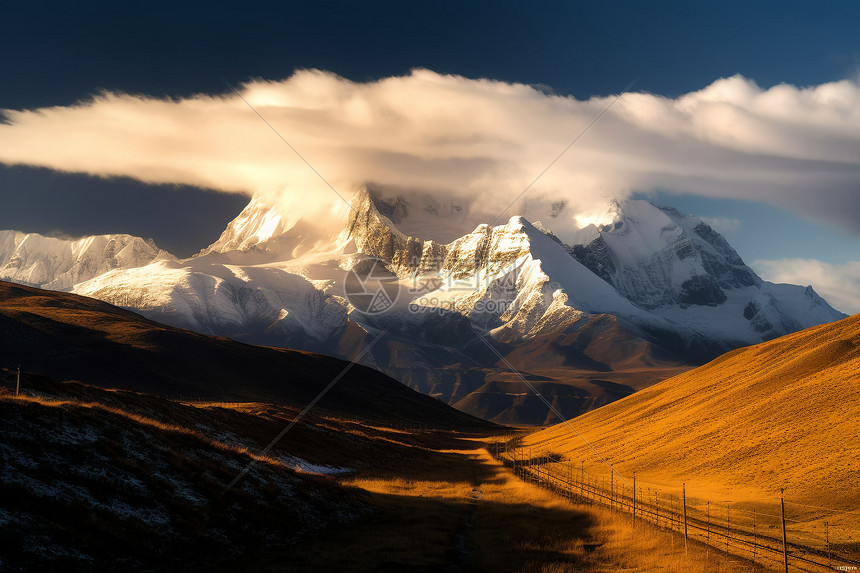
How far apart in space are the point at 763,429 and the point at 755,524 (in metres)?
28.3

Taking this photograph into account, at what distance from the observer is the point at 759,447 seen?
71.2 metres

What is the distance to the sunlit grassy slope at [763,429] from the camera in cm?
6050

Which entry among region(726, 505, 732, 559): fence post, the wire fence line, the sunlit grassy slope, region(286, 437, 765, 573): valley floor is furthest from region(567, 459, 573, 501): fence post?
region(726, 505, 732, 559): fence post

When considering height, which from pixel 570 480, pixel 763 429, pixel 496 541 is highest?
pixel 763 429

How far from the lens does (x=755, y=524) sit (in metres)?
49.8

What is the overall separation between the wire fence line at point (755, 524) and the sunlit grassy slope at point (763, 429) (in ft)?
11.4

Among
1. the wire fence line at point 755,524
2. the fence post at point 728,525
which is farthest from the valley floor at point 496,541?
the fence post at point 728,525

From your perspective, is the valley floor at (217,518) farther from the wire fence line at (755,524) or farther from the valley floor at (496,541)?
the wire fence line at (755,524)

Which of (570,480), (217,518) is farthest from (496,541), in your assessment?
(570,480)

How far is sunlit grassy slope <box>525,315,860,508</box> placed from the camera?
60.5 metres

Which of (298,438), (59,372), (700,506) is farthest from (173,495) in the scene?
(59,372)

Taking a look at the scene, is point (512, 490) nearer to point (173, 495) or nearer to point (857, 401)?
point (857, 401)

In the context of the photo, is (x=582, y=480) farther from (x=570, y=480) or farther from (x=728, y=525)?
(x=728, y=525)

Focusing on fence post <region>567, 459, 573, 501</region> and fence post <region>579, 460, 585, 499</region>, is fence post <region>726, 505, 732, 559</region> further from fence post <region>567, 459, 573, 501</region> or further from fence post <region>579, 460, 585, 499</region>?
fence post <region>579, 460, 585, 499</region>
